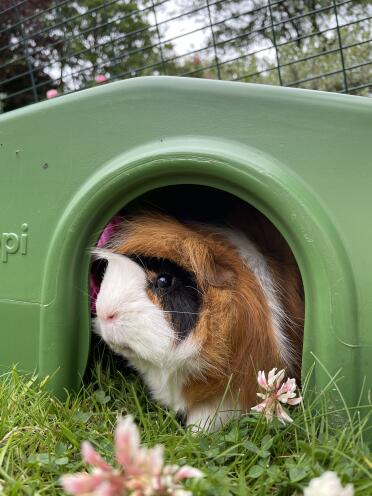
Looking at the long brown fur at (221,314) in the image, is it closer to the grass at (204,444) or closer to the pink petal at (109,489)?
the grass at (204,444)

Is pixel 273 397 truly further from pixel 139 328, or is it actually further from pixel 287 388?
pixel 139 328

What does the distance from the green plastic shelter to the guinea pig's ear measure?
118 millimetres

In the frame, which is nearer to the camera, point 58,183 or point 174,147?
point 174,147

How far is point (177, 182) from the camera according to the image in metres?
0.95

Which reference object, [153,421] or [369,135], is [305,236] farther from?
[153,421]

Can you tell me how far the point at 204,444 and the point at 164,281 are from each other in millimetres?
295

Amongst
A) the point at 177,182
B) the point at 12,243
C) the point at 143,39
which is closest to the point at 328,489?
the point at 177,182

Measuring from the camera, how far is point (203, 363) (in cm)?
91

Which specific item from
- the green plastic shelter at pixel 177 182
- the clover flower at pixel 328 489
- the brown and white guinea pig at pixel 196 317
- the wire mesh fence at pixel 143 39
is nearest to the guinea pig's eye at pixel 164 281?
the brown and white guinea pig at pixel 196 317

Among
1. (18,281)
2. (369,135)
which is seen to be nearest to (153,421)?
(18,281)

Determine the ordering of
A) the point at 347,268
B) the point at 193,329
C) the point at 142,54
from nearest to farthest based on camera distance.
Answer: the point at 347,268 → the point at 193,329 → the point at 142,54

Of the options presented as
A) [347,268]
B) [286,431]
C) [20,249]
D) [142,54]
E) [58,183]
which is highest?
[142,54]

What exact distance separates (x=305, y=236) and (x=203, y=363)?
0.29 metres

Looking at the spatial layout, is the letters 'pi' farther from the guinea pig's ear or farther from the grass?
the guinea pig's ear
